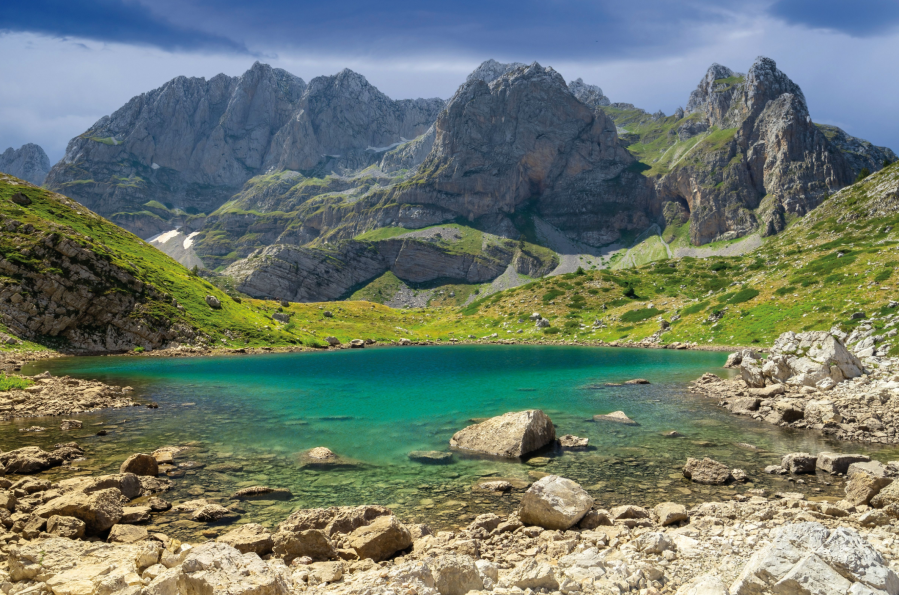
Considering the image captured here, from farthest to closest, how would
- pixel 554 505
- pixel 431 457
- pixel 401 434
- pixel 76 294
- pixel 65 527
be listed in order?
1. pixel 76 294
2. pixel 401 434
3. pixel 431 457
4. pixel 554 505
5. pixel 65 527

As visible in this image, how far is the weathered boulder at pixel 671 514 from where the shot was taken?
13.1m

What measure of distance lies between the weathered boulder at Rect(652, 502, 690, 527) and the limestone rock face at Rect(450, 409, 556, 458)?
8.22 metres

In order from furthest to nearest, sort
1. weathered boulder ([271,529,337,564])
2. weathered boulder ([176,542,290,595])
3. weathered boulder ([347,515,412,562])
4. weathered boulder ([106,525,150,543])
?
1. weathered boulder ([106,525,150,543])
2. weathered boulder ([347,515,412,562])
3. weathered boulder ([271,529,337,564])
4. weathered boulder ([176,542,290,595])

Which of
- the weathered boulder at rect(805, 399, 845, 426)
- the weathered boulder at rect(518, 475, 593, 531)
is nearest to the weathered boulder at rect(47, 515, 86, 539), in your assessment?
the weathered boulder at rect(518, 475, 593, 531)

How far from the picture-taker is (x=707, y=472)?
56.1ft

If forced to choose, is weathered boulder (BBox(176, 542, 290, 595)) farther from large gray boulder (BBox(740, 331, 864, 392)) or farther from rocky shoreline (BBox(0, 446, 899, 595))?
large gray boulder (BBox(740, 331, 864, 392))

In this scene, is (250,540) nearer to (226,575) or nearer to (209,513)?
(209,513)

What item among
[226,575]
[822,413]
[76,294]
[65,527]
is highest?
[76,294]

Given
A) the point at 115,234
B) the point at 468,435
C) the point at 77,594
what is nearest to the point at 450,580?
the point at 77,594

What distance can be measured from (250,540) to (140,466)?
30.8ft

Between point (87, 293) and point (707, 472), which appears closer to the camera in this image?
point (707, 472)

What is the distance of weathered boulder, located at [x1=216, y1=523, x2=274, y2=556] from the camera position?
11.2 metres

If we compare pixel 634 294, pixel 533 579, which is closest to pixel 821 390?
pixel 533 579

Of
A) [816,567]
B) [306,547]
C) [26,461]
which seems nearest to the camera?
[816,567]
